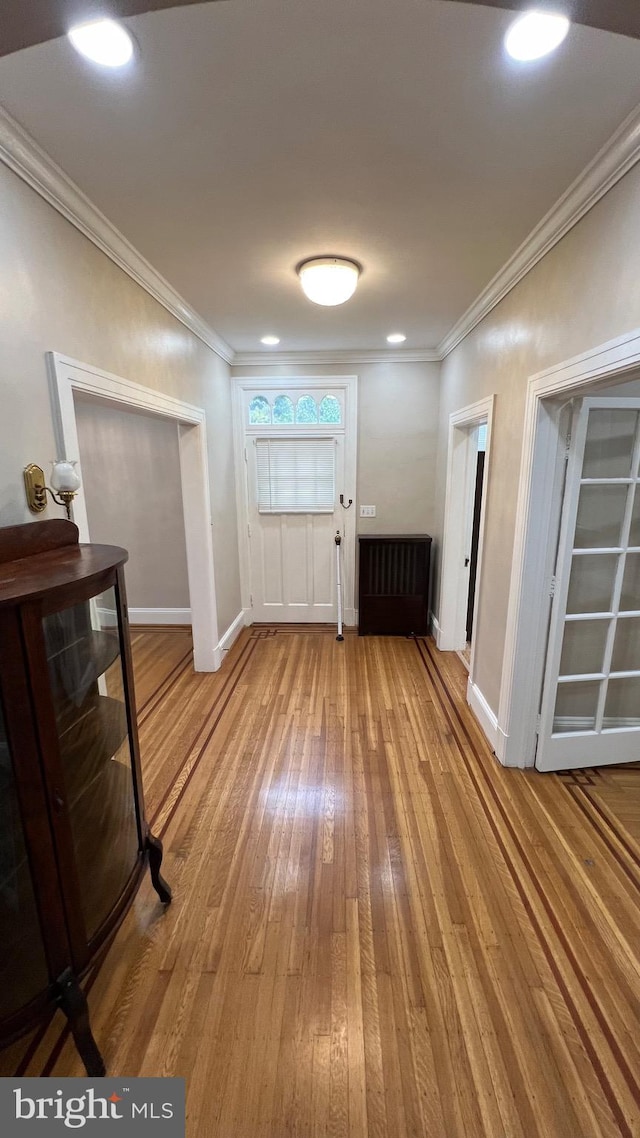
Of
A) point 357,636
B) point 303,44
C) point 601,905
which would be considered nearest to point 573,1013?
point 601,905

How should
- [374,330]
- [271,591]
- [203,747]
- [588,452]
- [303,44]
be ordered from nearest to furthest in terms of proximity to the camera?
[303,44]
[588,452]
[203,747]
[374,330]
[271,591]

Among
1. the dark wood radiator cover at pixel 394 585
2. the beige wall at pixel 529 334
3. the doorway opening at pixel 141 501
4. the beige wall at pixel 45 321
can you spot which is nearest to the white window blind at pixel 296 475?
the dark wood radiator cover at pixel 394 585

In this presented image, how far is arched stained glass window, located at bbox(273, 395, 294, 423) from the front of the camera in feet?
13.1

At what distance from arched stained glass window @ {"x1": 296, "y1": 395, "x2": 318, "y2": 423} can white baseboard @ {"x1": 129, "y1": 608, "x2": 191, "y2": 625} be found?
2.27 meters

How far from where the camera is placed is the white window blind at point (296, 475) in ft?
13.3

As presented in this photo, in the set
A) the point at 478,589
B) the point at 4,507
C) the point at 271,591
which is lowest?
the point at 271,591

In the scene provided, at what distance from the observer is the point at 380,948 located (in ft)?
4.80

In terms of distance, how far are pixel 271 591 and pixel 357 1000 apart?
3.34 m

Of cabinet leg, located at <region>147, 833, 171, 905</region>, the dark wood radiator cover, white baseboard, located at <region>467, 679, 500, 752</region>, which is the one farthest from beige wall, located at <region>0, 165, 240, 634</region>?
white baseboard, located at <region>467, 679, 500, 752</region>

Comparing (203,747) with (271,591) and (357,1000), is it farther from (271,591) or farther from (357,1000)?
(271,591)

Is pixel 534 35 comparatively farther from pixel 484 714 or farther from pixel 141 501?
pixel 141 501

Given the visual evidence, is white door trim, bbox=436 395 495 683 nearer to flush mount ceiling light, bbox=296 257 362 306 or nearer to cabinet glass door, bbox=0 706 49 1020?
flush mount ceiling light, bbox=296 257 362 306

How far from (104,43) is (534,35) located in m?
0.99

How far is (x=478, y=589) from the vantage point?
2.79m
